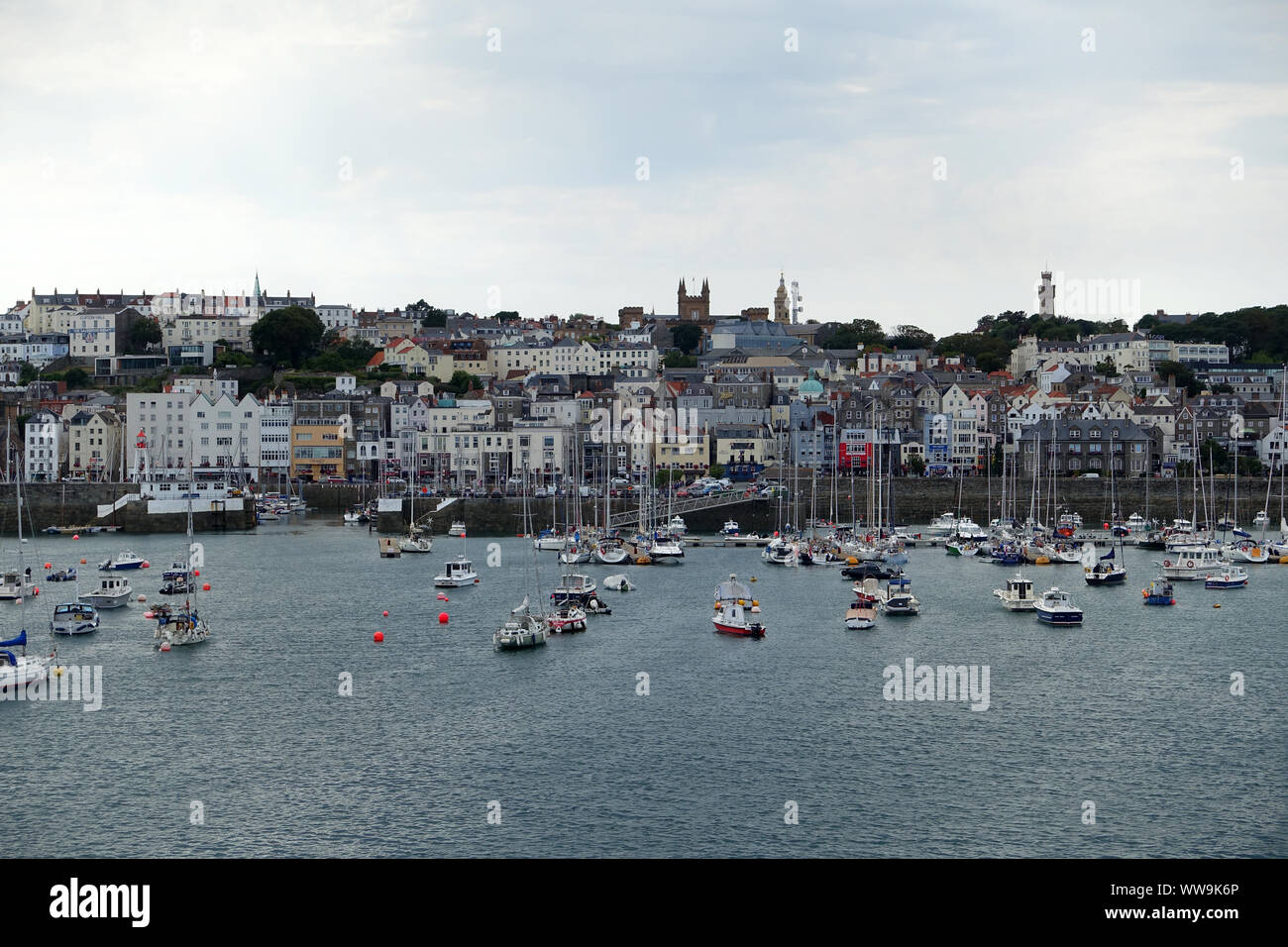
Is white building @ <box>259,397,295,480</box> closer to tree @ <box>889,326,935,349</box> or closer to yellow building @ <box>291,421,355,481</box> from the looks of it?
yellow building @ <box>291,421,355,481</box>

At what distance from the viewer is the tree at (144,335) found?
7275cm

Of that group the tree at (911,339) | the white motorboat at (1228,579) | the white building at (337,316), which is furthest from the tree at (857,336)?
the white motorboat at (1228,579)

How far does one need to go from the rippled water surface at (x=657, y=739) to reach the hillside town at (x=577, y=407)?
20473 millimetres

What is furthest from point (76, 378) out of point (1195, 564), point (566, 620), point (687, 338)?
point (1195, 564)

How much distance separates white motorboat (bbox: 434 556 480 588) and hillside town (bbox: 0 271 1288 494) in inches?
548

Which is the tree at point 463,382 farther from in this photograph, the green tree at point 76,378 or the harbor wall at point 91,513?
the harbor wall at point 91,513

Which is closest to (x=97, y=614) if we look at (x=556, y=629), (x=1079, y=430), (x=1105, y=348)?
(x=556, y=629)

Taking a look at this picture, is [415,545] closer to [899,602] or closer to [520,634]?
[899,602]

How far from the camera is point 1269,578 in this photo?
29703 millimetres

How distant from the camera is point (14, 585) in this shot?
85.0 ft

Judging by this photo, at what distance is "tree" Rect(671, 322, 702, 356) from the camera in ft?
272

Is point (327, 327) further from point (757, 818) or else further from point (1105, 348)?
point (757, 818)

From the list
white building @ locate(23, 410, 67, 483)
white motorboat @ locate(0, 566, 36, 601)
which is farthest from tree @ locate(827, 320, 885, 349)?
white motorboat @ locate(0, 566, 36, 601)
